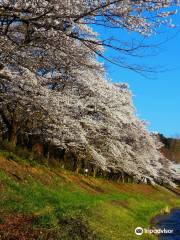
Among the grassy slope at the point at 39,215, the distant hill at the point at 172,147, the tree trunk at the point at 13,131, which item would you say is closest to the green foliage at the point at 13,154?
the tree trunk at the point at 13,131

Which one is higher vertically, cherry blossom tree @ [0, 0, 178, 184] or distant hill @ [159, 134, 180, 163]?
distant hill @ [159, 134, 180, 163]

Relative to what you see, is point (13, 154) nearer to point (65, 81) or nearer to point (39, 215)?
point (65, 81)

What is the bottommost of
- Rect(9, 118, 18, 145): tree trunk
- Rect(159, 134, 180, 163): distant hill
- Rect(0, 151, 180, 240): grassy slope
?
Rect(0, 151, 180, 240): grassy slope

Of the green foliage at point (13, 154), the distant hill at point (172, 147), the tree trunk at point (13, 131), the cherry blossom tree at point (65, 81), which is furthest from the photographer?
the distant hill at point (172, 147)

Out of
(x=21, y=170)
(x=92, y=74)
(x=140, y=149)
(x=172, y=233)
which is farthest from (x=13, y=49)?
(x=140, y=149)

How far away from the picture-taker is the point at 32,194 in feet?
76.3

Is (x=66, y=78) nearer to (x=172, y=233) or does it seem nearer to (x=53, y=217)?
(x=172, y=233)

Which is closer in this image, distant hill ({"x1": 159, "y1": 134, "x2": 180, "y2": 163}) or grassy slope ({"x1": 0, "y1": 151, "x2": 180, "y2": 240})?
grassy slope ({"x1": 0, "y1": 151, "x2": 180, "y2": 240})

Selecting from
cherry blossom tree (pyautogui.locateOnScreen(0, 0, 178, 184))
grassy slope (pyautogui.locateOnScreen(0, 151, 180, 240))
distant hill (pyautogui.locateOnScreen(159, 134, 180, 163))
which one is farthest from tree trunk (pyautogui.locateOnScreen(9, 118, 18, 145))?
distant hill (pyautogui.locateOnScreen(159, 134, 180, 163))

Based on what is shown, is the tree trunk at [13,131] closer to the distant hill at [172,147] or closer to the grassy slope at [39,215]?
the grassy slope at [39,215]

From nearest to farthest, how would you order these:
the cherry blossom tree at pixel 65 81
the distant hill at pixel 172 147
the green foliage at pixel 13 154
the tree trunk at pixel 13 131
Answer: the cherry blossom tree at pixel 65 81, the green foliage at pixel 13 154, the tree trunk at pixel 13 131, the distant hill at pixel 172 147

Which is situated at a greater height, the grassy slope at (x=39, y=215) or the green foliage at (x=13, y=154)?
the green foliage at (x=13, y=154)

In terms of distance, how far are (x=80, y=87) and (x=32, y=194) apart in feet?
49.6

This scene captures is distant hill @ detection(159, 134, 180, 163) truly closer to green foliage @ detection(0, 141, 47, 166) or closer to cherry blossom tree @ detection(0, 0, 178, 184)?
cherry blossom tree @ detection(0, 0, 178, 184)
